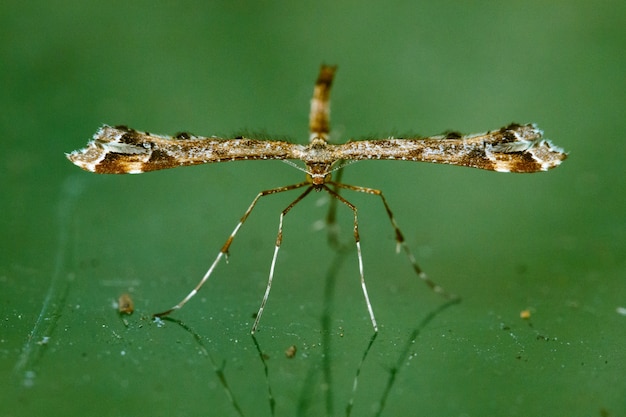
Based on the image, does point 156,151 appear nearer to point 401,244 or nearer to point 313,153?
point 313,153

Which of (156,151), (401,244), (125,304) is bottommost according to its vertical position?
(125,304)

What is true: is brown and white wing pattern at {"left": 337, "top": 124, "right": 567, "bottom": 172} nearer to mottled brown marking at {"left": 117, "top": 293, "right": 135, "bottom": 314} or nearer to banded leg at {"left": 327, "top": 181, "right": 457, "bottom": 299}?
banded leg at {"left": 327, "top": 181, "right": 457, "bottom": 299}

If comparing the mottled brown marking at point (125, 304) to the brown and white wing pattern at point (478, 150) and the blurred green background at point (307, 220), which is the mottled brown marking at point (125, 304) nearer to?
the blurred green background at point (307, 220)

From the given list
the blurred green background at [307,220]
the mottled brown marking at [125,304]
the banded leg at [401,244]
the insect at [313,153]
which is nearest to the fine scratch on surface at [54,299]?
the blurred green background at [307,220]

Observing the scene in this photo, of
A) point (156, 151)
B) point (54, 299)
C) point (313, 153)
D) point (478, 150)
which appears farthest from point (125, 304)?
point (478, 150)

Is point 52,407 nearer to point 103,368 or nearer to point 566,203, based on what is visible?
point 103,368

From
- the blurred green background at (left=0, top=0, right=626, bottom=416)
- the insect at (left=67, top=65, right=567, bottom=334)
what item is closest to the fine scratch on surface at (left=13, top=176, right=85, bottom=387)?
the blurred green background at (left=0, top=0, right=626, bottom=416)
